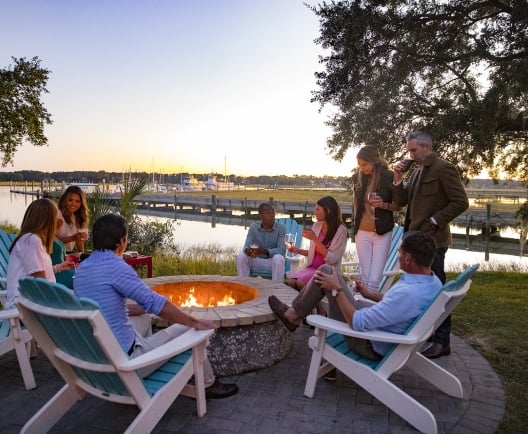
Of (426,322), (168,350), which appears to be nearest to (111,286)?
(168,350)

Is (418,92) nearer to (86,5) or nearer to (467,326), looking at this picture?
(467,326)

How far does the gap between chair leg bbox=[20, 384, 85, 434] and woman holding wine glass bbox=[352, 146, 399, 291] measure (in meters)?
2.86

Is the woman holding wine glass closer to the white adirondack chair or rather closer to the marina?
the white adirondack chair

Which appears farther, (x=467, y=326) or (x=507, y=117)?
(x=507, y=117)

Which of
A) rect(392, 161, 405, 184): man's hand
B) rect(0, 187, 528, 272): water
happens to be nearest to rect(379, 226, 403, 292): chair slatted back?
rect(392, 161, 405, 184): man's hand

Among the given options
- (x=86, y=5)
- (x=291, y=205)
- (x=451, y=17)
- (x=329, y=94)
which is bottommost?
(x=291, y=205)

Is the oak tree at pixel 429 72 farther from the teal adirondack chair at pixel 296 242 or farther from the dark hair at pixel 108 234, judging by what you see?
the dark hair at pixel 108 234

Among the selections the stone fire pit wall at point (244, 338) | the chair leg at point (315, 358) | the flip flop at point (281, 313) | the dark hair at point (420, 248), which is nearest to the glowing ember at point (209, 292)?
the stone fire pit wall at point (244, 338)

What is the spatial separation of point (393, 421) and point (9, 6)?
41.5 ft

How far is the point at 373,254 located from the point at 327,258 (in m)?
0.46

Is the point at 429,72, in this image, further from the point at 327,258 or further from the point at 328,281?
the point at 328,281

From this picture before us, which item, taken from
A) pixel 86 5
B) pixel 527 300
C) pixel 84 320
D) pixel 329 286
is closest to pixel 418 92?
pixel 527 300

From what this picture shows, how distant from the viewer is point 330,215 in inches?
173

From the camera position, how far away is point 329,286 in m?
2.85
